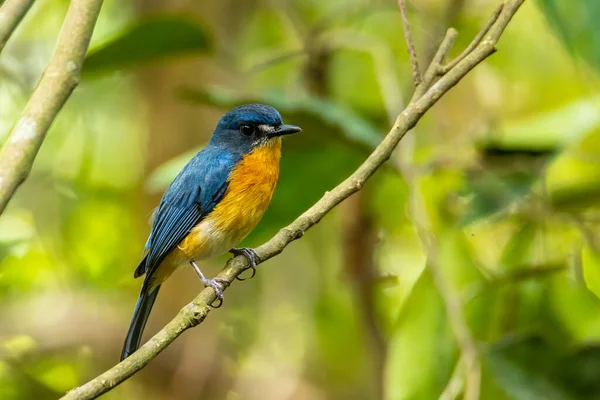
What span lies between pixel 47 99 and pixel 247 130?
164 centimetres

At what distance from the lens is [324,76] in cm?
477

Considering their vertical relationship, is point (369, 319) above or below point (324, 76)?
below

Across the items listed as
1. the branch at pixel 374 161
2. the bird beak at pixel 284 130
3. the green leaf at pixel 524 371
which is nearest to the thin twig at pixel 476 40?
the branch at pixel 374 161

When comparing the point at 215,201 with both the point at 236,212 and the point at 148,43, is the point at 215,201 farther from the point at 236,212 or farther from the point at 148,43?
the point at 148,43

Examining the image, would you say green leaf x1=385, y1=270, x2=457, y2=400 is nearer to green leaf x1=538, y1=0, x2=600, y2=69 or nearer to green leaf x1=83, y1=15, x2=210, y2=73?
green leaf x1=538, y1=0, x2=600, y2=69

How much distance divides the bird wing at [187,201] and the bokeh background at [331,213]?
0.13 m

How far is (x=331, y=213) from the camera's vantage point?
18.6 ft

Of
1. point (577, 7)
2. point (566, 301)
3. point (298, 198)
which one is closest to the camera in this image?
point (577, 7)

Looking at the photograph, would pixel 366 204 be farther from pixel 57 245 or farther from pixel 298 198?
pixel 57 245

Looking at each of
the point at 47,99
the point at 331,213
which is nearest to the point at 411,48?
the point at 47,99

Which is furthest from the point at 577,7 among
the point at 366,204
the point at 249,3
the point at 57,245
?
the point at 57,245

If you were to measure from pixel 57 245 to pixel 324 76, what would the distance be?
2.42 m

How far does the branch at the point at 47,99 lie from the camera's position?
211cm

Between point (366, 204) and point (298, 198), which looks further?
point (366, 204)
